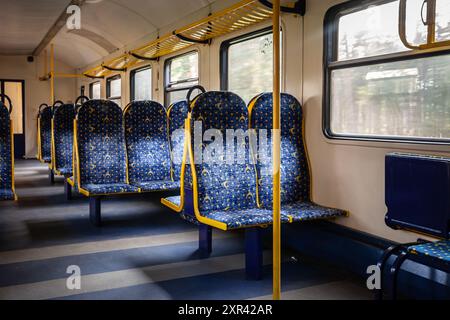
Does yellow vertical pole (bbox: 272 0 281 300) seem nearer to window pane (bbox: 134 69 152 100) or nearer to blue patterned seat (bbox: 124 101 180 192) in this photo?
blue patterned seat (bbox: 124 101 180 192)

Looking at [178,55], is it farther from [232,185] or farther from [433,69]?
[433,69]

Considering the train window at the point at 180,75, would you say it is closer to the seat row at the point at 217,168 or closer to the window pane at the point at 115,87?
the seat row at the point at 217,168

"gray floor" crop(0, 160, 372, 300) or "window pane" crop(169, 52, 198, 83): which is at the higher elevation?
"window pane" crop(169, 52, 198, 83)

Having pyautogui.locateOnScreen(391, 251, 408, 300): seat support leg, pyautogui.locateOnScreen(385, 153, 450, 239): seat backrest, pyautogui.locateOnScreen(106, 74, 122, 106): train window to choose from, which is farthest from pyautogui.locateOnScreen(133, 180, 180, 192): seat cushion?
pyautogui.locateOnScreen(106, 74, 122, 106): train window

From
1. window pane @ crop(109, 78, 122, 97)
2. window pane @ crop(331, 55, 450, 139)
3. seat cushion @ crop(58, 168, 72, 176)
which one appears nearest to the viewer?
window pane @ crop(331, 55, 450, 139)

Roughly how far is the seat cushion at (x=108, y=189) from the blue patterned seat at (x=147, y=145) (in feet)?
0.62

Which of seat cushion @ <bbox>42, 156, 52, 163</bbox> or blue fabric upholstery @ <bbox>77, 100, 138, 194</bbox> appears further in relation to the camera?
seat cushion @ <bbox>42, 156, 52, 163</bbox>

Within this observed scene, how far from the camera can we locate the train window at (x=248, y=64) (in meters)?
4.90

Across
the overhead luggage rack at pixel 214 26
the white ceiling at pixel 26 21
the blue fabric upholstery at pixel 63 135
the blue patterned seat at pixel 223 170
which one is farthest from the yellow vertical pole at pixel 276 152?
the white ceiling at pixel 26 21

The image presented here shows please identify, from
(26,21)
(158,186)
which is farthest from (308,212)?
(26,21)

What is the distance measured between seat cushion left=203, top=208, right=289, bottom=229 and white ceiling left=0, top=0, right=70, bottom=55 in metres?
4.82

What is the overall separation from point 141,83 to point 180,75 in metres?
1.94

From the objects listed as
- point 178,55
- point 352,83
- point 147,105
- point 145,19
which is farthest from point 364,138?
point 145,19

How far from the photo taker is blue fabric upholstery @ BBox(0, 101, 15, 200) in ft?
13.7
